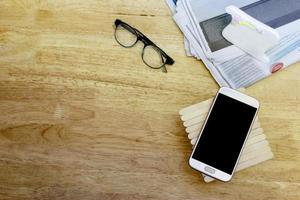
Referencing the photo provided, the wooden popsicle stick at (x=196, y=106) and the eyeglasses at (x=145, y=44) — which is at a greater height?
the eyeglasses at (x=145, y=44)

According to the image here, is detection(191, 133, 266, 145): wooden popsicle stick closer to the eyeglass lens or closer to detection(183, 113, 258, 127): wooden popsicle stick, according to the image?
detection(183, 113, 258, 127): wooden popsicle stick

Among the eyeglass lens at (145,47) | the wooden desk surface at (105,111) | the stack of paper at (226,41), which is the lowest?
the wooden desk surface at (105,111)

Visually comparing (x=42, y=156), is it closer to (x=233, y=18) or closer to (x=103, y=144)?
(x=103, y=144)

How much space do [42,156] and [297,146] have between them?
44cm

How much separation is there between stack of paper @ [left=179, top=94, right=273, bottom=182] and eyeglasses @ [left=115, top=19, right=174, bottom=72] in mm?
99

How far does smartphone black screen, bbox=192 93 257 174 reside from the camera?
2.17 feet

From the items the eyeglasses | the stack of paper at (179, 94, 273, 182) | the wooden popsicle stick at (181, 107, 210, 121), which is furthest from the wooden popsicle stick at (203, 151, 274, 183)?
the eyeglasses

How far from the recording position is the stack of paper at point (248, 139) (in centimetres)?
67

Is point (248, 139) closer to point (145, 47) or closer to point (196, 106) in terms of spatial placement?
point (196, 106)

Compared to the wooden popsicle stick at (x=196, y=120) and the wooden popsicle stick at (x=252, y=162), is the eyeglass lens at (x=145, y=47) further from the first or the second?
the wooden popsicle stick at (x=252, y=162)

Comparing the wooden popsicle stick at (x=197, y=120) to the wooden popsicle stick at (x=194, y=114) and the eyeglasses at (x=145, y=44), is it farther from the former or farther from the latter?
the eyeglasses at (x=145, y=44)

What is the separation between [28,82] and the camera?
737 mm

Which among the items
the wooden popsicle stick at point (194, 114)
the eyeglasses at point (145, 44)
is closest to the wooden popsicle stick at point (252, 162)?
the wooden popsicle stick at point (194, 114)

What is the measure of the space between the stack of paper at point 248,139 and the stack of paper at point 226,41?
7cm
